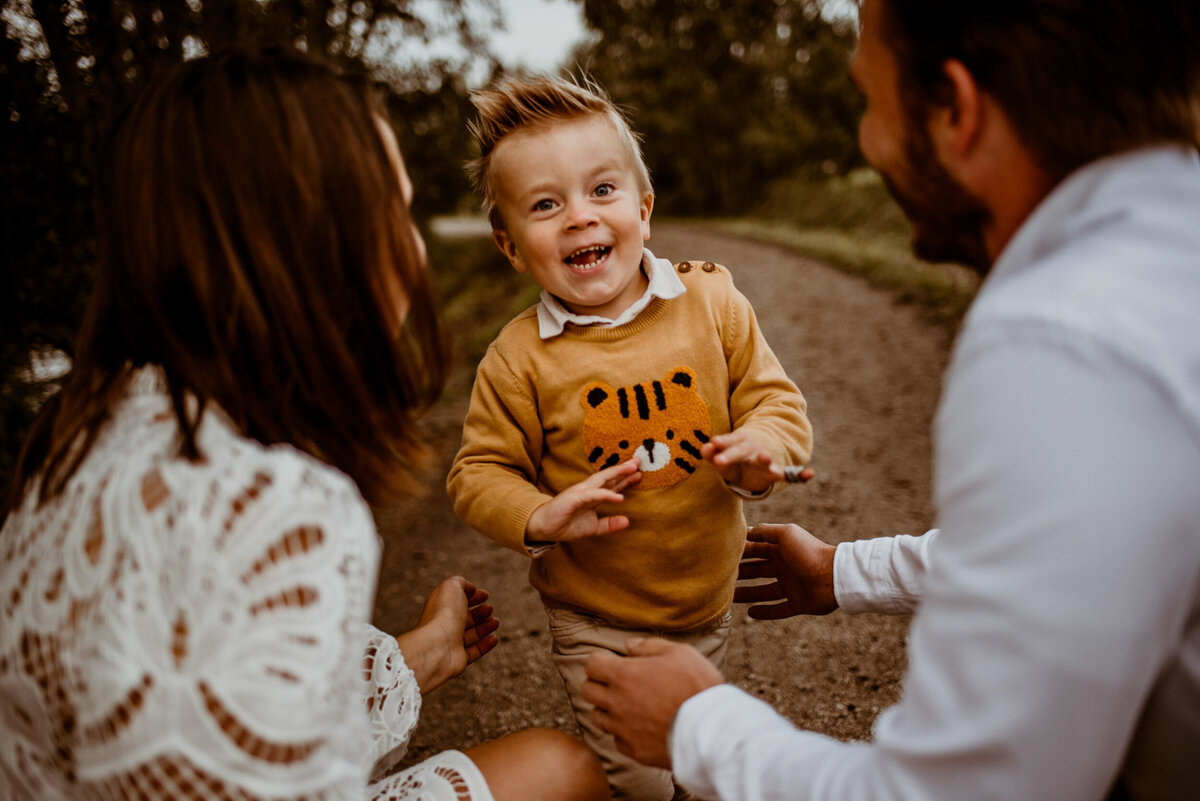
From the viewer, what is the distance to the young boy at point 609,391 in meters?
2.00

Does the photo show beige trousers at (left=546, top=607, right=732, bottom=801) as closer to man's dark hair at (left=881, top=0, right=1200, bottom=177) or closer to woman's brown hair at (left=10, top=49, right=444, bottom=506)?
woman's brown hair at (left=10, top=49, right=444, bottom=506)

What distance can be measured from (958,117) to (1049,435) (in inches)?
22.1

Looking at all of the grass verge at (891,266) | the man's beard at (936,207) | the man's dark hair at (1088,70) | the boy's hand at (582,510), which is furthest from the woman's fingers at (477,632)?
the grass verge at (891,266)

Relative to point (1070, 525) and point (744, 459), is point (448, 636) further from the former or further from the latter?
point (1070, 525)

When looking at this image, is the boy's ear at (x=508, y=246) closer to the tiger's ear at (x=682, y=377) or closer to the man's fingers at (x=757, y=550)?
the tiger's ear at (x=682, y=377)

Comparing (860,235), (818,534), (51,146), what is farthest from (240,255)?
(860,235)

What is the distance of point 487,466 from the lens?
78.6 inches

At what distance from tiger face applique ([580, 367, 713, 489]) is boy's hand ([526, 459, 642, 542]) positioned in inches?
4.5

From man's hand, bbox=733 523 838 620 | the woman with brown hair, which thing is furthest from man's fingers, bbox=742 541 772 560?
the woman with brown hair

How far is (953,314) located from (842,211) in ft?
29.3

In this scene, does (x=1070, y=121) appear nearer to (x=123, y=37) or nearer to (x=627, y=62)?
(x=123, y=37)

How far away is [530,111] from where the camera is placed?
202cm

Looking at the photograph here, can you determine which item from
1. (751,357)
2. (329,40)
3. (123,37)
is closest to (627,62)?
(329,40)

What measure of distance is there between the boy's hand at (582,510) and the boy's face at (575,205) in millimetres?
436
